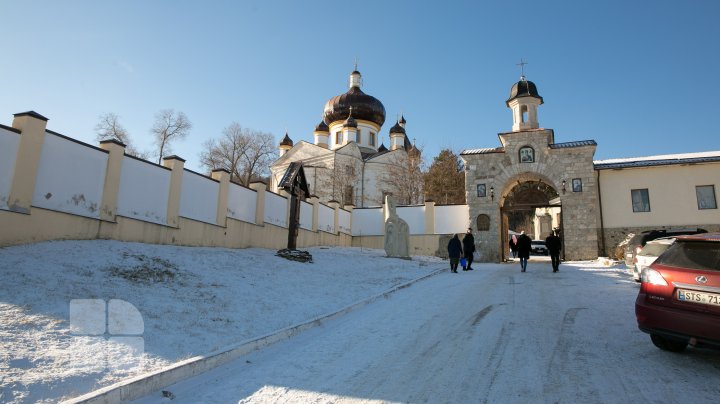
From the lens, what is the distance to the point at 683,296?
4.78 meters

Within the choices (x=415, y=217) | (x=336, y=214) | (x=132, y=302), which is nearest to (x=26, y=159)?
(x=132, y=302)

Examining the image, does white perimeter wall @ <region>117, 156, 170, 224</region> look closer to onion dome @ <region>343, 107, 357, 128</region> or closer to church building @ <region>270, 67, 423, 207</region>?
church building @ <region>270, 67, 423, 207</region>

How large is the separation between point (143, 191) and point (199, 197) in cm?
231

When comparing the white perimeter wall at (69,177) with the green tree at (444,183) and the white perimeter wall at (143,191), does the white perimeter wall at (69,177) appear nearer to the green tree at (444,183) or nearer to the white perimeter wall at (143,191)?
the white perimeter wall at (143,191)

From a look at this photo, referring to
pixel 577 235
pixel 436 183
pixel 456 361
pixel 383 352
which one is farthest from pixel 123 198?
pixel 436 183

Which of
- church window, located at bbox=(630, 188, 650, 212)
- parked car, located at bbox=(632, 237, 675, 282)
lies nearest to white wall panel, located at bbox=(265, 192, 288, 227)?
parked car, located at bbox=(632, 237, 675, 282)

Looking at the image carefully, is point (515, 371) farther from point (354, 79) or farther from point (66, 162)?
point (354, 79)

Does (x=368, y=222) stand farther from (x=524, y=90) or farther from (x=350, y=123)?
(x=350, y=123)

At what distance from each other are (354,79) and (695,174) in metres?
33.2

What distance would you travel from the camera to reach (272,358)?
559 cm

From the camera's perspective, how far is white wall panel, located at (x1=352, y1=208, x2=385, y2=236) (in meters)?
28.0

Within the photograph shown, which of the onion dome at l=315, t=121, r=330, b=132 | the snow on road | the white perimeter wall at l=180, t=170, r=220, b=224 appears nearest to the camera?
the snow on road

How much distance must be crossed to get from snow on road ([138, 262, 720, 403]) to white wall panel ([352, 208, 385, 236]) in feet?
64.8

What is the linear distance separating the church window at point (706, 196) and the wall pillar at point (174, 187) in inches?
1010
